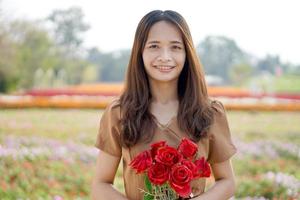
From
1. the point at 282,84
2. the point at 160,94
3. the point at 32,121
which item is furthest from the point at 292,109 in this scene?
the point at 160,94

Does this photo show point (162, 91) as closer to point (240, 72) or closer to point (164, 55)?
point (164, 55)

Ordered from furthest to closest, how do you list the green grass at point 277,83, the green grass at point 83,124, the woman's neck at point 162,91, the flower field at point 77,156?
the green grass at point 277,83 → the green grass at point 83,124 → the flower field at point 77,156 → the woman's neck at point 162,91

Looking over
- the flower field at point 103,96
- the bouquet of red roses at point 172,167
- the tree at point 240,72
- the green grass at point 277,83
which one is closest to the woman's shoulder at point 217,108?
the bouquet of red roses at point 172,167

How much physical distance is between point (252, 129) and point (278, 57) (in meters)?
1.67

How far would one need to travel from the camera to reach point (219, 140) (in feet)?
5.55

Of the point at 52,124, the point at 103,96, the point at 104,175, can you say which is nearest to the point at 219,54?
the point at 103,96

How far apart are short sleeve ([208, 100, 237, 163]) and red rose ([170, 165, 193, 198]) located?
272mm

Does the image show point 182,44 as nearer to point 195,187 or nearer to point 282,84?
point 195,187

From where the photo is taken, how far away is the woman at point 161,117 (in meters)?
1.66

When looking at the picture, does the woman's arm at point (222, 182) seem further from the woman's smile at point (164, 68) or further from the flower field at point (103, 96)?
the flower field at point (103, 96)

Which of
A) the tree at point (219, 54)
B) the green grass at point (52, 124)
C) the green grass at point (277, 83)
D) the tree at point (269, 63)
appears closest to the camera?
the green grass at point (52, 124)

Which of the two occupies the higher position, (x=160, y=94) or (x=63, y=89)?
(x=160, y=94)

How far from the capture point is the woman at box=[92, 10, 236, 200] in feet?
5.46

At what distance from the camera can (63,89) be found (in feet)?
33.8
